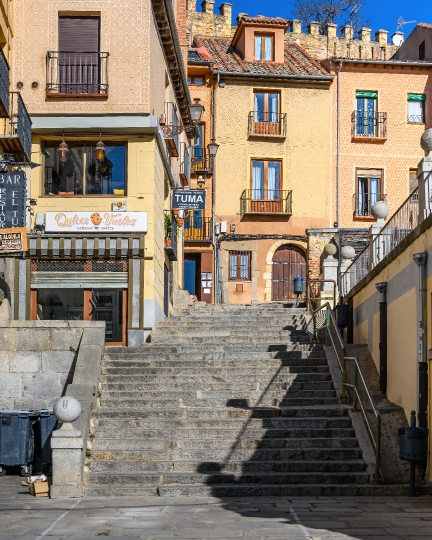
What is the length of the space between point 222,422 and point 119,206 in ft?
24.9

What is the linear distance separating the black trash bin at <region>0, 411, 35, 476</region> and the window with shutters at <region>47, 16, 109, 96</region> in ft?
28.6

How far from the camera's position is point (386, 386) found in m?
18.6

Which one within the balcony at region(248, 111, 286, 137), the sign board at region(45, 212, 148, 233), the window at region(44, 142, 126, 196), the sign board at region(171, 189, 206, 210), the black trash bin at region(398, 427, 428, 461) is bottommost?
the black trash bin at region(398, 427, 428, 461)

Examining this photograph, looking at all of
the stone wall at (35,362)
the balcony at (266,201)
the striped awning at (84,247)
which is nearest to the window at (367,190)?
the balcony at (266,201)

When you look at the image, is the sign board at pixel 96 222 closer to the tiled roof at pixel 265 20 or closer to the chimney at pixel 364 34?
the tiled roof at pixel 265 20

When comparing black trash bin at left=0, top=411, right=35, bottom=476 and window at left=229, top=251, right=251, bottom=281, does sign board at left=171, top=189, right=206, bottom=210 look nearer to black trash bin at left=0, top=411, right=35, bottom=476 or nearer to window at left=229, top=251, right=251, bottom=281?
black trash bin at left=0, top=411, right=35, bottom=476

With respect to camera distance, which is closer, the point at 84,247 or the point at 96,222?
the point at 84,247

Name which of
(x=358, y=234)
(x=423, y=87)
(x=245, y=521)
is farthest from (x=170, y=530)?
(x=423, y=87)

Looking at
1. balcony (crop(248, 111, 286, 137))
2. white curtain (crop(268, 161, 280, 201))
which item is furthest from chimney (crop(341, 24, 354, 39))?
white curtain (crop(268, 161, 280, 201))

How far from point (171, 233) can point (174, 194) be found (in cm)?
119

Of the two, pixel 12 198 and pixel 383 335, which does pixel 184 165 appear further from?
pixel 383 335

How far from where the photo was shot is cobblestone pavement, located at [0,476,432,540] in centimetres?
1111

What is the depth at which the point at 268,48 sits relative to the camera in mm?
40781

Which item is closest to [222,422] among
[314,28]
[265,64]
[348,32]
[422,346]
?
[422,346]
